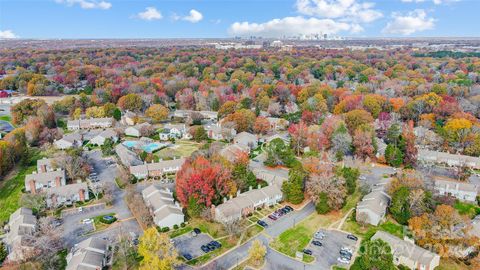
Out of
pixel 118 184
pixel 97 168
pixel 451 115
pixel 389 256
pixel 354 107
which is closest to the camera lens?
pixel 389 256

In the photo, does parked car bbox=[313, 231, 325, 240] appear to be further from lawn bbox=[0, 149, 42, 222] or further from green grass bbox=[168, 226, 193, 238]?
lawn bbox=[0, 149, 42, 222]

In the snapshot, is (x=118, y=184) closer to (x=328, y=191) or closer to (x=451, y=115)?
(x=328, y=191)

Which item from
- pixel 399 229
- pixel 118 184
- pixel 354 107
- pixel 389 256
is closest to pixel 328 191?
pixel 399 229

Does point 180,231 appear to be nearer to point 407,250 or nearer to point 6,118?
point 407,250

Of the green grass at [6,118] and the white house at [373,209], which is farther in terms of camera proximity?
the green grass at [6,118]

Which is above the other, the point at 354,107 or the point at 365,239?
the point at 354,107

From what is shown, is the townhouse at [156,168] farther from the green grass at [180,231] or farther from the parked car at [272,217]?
the parked car at [272,217]

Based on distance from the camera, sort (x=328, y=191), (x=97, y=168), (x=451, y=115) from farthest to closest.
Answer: (x=451, y=115)
(x=97, y=168)
(x=328, y=191)

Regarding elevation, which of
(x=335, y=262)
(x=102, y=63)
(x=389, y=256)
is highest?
(x=102, y=63)

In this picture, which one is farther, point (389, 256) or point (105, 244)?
point (105, 244)

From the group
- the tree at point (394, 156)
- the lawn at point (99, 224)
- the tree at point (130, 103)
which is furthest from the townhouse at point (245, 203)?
the tree at point (130, 103)
